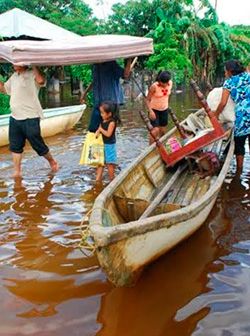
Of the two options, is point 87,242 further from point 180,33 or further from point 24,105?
point 180,33

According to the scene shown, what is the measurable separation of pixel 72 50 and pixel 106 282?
340 centimetres

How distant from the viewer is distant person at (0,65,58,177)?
615 centimetres

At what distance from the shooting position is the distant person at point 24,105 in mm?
6148

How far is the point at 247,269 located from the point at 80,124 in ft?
32.8

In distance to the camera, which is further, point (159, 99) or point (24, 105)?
point (159, 99)

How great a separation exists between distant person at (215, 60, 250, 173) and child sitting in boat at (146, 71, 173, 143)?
4.55 ft

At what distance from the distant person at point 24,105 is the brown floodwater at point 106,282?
1.02m

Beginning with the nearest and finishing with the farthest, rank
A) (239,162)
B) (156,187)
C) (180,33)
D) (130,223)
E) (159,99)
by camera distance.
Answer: (130,223)
(156,187)
(239,162)
(159,99)
(180,33)

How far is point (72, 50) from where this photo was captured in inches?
230

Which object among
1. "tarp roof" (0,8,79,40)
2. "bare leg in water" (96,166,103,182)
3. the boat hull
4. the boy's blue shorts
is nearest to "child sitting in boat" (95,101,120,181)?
"bare leg in water" (96,166,103,182)

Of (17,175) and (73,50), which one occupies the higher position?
(73,50)

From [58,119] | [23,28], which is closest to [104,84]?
[58,119]

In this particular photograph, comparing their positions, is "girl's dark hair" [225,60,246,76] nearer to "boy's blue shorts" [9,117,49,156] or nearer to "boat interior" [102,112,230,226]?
"boat interior" [102,112,230,226]

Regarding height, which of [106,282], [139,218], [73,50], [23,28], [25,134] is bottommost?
[106,282]
